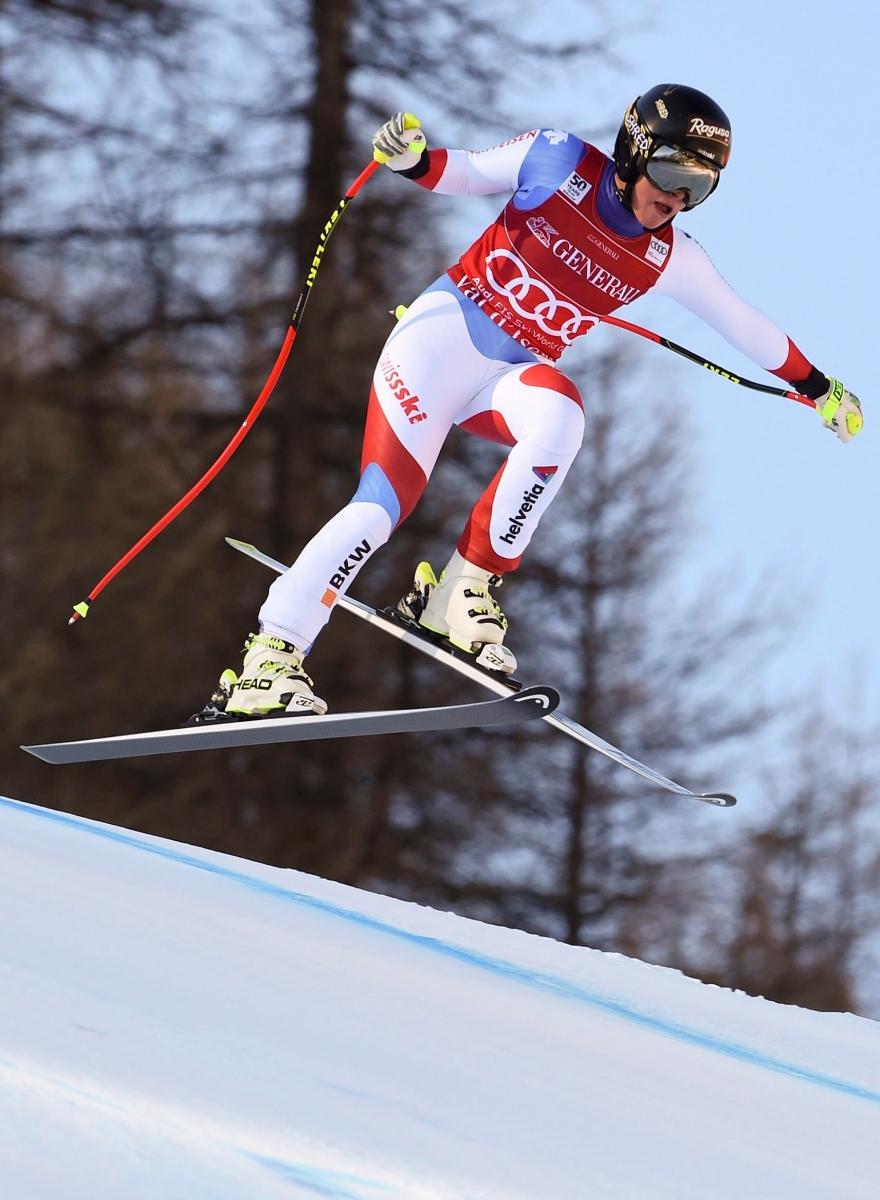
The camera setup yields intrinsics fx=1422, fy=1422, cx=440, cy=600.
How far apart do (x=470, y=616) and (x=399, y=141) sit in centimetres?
144

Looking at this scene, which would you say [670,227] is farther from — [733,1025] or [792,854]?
[792,854]

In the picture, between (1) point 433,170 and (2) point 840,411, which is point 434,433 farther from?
(2) point 840,411

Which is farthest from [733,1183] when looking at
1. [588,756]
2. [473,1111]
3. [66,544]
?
[588,756]

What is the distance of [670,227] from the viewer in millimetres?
4340

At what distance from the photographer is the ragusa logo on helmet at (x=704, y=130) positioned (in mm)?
4043

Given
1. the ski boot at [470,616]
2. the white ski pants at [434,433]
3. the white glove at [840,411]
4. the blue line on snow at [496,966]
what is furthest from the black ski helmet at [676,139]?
the blue line on snow at [496,966]

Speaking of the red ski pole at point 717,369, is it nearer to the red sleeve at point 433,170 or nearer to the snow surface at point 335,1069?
the red sleeve at point 433,170

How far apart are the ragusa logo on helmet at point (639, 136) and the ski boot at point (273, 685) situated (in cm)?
178

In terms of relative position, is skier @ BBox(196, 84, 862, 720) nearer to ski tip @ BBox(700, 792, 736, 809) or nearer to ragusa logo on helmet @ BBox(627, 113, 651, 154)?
ragusa logo on helmet @ BBox(627, 113, 651, 154)

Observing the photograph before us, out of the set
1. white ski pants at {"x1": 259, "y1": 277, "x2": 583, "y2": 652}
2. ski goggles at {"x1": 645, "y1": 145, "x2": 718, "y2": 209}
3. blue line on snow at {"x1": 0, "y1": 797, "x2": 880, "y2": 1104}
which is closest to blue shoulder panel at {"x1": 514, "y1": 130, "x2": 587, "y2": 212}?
ski goggles at {"x1": 645, "y1": 145, "x2": 718, "y2": 209}

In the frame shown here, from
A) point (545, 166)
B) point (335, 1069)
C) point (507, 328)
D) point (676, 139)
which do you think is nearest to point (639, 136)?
point (676, 139)

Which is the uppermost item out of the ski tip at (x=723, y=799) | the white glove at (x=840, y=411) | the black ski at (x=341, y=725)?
the white glove at (x=840, y=411)

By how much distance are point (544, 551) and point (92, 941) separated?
1120 cm

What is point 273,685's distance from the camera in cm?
427
